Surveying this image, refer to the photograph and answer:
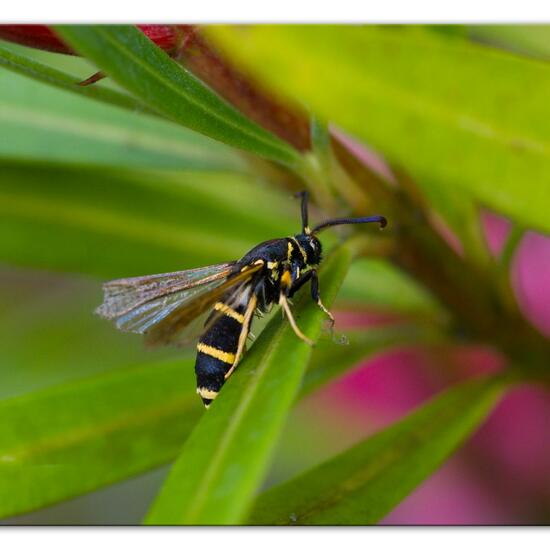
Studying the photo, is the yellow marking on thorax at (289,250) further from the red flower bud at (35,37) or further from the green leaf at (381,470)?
the red flower bud at (35,37)

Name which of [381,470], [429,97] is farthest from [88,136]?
[429,97]

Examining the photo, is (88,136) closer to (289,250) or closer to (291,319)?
(289,250)

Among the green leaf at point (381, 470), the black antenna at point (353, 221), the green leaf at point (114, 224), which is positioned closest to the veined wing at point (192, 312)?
the black antenna at point (353, 221)

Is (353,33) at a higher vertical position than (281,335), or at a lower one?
higher

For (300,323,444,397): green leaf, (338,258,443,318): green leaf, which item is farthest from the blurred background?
(300,323,444,397): green leaf

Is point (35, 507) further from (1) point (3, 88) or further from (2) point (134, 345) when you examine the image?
(2) point (134, 345)
